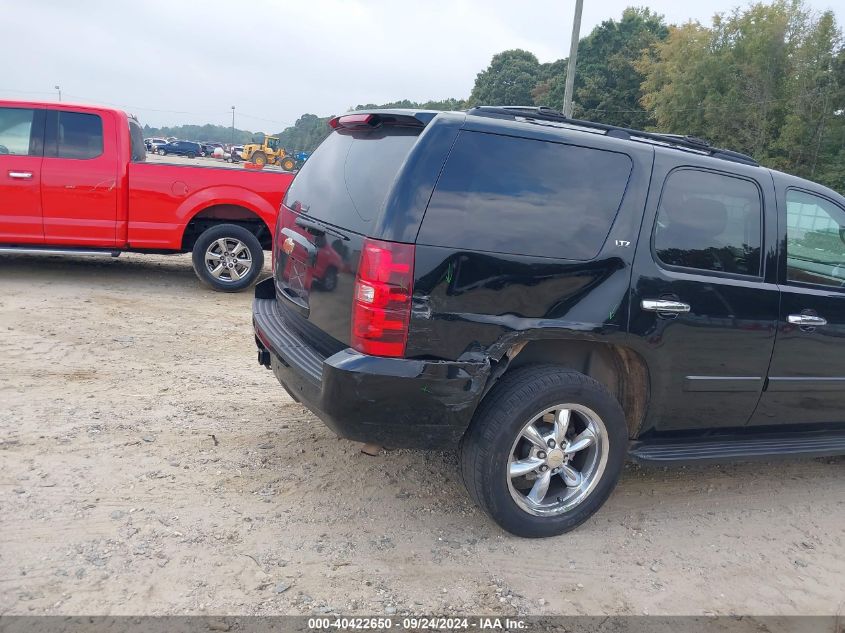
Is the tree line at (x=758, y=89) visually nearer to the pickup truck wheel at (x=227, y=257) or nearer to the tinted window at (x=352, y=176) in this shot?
the pickup truck wheel at (x=227, y=257)

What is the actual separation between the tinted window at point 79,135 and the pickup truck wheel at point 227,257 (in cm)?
147

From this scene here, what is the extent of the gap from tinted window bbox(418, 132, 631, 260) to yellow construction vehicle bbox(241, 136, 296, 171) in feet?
142

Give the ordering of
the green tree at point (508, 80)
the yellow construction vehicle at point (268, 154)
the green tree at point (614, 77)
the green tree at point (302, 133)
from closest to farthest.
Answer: the yellow construction vehicle at point (268, 154)
the green tree at point (614, 77)
the green tree at point (508, 80)
the green tree at point (302, 133)

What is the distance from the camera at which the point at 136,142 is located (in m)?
7.87

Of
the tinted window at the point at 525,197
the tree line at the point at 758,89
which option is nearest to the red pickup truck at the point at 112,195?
the tinted window at the point at 525,197

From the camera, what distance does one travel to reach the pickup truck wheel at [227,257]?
7.87 m

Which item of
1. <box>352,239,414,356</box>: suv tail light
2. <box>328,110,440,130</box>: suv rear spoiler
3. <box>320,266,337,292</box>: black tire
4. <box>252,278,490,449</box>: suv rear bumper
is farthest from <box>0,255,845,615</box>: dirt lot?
<box>328,110,440,130</box>: suv rear spoiler

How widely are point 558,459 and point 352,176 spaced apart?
172 centimetres

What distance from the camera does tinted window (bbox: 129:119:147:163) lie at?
772 centimetres

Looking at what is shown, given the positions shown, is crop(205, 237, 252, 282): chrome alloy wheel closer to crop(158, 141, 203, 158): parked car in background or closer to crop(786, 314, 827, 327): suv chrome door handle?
crop(786, 314, 827, 327): suv chrome door handle

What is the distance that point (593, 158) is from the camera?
127 inches

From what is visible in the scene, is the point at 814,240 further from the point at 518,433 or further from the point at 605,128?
the point at 518,433

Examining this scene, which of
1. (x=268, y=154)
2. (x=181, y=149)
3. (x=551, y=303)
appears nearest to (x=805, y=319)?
(x=551, y=303)

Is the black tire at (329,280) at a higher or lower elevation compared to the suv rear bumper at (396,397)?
higher
